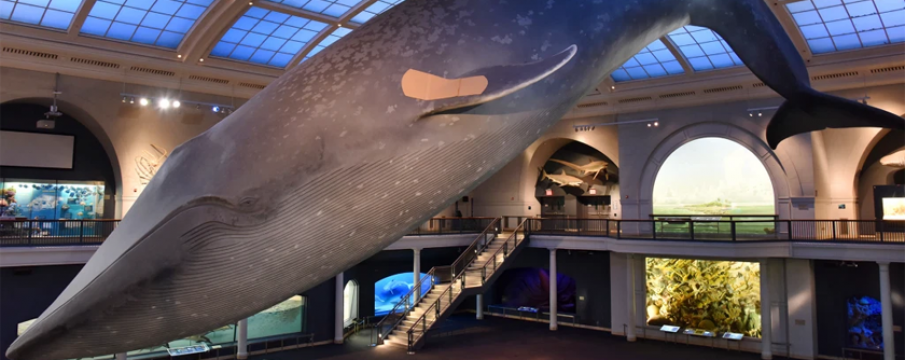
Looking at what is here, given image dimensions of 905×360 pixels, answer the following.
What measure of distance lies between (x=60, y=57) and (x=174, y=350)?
10713mm

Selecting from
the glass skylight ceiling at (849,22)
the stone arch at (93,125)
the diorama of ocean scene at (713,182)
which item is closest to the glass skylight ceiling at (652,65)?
the diorama of ocean scene at (713,182)

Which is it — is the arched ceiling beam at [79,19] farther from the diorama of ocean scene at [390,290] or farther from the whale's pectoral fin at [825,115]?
the whale's pectoral fin at [825,115]

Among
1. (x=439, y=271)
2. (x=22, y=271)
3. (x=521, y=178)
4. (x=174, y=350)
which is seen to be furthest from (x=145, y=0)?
(x=521, y=178)

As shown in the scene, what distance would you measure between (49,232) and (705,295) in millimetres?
23067

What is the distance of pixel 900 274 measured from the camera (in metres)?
19.5

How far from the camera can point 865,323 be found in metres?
20.4

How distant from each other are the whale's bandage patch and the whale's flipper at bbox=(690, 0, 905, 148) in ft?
5.62

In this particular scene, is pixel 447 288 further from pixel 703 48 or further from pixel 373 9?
pixel 703 48

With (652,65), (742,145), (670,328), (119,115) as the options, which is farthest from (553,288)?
(119,115)

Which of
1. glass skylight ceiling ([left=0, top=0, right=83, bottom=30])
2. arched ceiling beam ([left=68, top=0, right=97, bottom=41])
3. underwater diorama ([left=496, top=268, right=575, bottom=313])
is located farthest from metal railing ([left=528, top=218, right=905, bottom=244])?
glass skylight ceiling ([left=0, top=0, right=83, bottom=30])

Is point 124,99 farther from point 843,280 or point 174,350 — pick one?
point 843,280

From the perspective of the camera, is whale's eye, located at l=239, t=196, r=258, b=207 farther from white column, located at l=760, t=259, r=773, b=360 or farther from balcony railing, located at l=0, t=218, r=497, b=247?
white column, located at l=760, t=259, r=773, b=360

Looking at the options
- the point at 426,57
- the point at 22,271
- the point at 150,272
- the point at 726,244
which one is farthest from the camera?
the point at 726,244

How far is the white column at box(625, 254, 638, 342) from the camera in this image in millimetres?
Result: 23141
